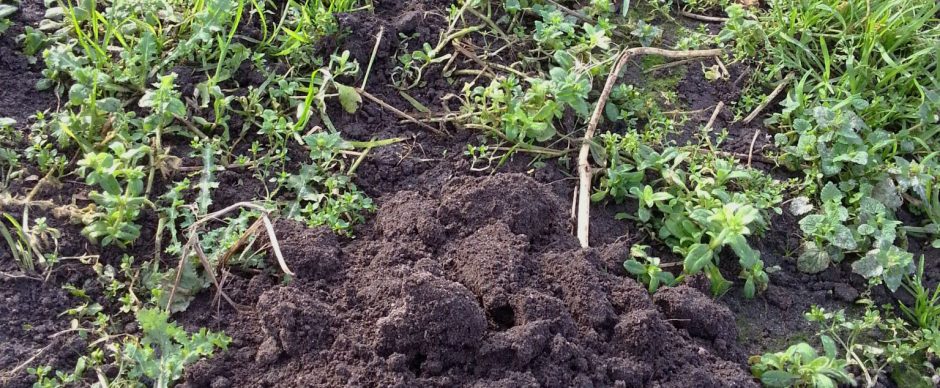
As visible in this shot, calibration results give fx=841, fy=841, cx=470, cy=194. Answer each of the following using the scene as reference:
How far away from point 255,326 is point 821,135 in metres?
2.12

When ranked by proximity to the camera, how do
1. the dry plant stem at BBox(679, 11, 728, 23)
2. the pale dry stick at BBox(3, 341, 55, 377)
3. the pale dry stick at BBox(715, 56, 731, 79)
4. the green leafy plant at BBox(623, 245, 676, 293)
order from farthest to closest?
the dry plant stem at BBox(679, 11, 728, 23), the pale dry stick at BBox(715, 56, 731, 79), the green leafy plant at BBox(623, 245, 676, 293), the pale dry stick at BBox(3, 341, 55, 377)

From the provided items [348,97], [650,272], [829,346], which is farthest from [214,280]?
[829,346]

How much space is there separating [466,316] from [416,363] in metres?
0.19

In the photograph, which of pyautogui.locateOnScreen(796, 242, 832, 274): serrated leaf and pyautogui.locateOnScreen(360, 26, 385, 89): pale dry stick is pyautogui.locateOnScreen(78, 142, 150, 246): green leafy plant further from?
pyautogui.locateOnScreen(796, 242, 832, 274): serrated leaf

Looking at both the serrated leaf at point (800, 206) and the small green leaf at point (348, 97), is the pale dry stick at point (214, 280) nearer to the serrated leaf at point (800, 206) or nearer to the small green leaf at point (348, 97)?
the small green leaf at point (348, 97)

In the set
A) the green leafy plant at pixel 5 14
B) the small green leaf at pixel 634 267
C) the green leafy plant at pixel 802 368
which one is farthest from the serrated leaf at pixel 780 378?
the green leafy plant at pixel 5 14

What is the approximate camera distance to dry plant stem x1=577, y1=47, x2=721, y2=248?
2.76m

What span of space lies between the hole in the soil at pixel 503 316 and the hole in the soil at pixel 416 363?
25 cm

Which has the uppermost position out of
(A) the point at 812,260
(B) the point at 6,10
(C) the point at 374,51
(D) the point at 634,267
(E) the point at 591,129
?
(B) the point at 6,10

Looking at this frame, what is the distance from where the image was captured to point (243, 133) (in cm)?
293

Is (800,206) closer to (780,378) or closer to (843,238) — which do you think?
(843,238)

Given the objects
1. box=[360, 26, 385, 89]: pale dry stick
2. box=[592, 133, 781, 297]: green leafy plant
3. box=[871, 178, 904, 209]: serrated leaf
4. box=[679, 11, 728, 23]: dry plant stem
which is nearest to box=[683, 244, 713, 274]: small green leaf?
box=[592, 133, 781, 297]: green leafy plant

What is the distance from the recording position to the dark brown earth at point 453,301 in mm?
2219

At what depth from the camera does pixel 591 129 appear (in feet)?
9.97
